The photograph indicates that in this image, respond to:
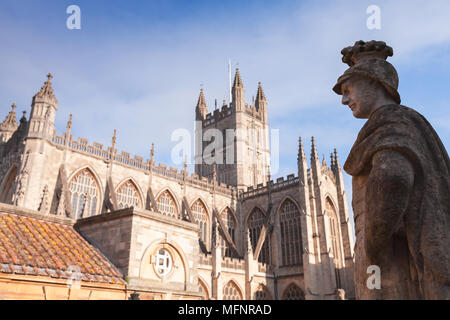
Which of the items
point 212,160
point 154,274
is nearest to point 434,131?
point 154,274

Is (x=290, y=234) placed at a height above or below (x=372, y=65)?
above

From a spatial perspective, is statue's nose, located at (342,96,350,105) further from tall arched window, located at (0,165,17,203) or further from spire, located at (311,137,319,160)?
spire, located at (311,137,319,160)

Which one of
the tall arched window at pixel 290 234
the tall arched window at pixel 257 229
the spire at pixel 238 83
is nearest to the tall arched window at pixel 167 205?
the tall arched window at pixel 257 229

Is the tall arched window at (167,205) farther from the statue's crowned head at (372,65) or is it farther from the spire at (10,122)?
the statue's crowned head at (372,65)

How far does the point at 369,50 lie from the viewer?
2.62 meters

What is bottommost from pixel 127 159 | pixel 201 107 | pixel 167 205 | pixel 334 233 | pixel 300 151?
pixel 334 233

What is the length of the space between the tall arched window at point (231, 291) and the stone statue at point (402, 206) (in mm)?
22305

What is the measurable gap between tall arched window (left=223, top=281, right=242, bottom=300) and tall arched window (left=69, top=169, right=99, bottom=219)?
30.2 feet

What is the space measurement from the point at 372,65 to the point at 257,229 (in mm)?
29663

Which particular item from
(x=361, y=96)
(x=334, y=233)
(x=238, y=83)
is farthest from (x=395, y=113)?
(x=238, y=83)

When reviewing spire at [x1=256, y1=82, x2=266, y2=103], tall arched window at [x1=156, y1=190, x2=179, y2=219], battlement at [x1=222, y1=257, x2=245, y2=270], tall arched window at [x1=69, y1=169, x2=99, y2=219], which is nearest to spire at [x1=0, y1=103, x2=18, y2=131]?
tall arched window at [x1=69, y1=169, x2=99, y2=219]

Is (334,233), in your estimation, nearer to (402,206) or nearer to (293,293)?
(293,293)
